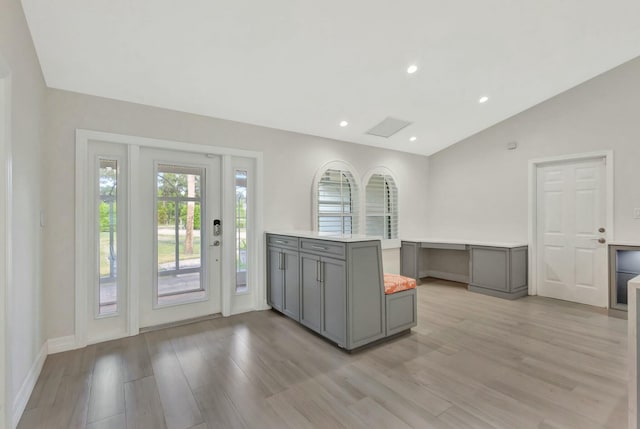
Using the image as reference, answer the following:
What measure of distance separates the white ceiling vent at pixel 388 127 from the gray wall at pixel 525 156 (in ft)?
4.18

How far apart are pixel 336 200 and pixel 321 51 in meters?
2.38

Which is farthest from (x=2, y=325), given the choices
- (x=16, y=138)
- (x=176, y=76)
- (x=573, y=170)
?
(x=573, y=170)

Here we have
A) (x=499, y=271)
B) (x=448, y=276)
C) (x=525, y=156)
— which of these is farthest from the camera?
(x=448, y=276)

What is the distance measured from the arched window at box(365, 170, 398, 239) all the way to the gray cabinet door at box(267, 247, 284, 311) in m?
1.92

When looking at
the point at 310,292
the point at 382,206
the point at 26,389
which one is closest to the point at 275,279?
the point at 310,292

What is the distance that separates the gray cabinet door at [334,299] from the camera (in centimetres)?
275

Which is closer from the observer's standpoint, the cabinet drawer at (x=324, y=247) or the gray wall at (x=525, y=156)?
the cabinet drawer at (x=324, y=247)

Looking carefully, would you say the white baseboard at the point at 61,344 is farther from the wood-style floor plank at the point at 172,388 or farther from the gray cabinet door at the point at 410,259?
the gray cabinet door at the point at 410,259

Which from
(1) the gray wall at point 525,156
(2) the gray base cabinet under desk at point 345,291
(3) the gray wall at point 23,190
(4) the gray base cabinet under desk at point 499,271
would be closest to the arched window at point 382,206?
(1) the gray wall at point 525,156

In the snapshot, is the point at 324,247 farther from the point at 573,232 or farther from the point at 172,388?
the point at 573,232

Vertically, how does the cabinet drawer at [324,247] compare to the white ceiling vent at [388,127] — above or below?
below

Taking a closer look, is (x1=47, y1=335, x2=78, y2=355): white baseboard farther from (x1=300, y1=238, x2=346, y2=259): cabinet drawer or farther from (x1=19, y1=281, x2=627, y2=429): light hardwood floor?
(x1=300, y1=238, x2=346, y2=259): cabinet drawer

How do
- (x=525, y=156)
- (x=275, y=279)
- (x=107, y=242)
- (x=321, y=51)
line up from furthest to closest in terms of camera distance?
(x=525, y=156) < (x=275, y=279) < (x=107, y=242) < (x=321, y=51)

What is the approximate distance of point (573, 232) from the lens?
430cm
